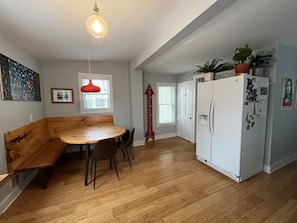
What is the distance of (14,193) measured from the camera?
6.68ft

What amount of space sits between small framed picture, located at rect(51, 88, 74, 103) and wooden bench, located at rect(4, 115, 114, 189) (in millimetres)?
459

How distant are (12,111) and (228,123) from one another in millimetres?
3547

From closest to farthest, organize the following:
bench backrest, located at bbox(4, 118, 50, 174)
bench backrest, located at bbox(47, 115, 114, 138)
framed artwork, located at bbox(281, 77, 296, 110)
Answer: bench backrest, located at bbox(4, 118, 50, 174)
framed artwork, located at bbox(281, 77, 296, 110)
bench backrest, located at bbox(47, 115, 114, 138)

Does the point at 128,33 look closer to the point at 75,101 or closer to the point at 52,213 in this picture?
the point at 75,101

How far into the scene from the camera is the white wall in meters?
1.88

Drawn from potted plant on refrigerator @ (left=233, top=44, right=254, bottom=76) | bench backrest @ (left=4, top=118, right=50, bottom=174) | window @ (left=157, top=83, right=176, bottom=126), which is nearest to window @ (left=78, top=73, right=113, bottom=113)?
bench backrest @ (left=4, top=118, right=50, bottom=174)

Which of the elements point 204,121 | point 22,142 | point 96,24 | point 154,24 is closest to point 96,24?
point 96,24

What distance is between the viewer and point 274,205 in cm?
186

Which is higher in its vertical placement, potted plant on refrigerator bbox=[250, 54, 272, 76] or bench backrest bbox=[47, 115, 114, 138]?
potted plant on refrigerator bbox=[250, 54, 272, 76]

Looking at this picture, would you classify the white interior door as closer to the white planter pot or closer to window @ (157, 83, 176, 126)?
window @ (157, 83, 176, 126)

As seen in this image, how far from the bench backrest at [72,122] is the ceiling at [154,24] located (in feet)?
5.45

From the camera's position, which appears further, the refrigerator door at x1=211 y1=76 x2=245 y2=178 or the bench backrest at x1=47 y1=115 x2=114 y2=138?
the bench backrest at x1=47 y1=115 x2=114 y2=138

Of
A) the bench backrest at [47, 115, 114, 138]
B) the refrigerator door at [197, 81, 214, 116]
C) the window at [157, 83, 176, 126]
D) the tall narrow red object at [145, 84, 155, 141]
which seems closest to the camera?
the refrigerator door at [197, 81, 214, 116]

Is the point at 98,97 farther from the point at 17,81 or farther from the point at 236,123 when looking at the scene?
the point at 236,123
